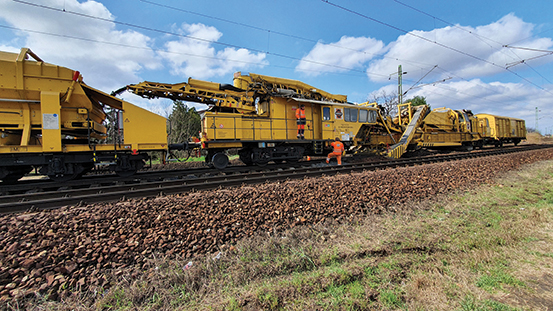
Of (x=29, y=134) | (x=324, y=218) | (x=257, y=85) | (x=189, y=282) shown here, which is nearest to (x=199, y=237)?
(x=189, y=282)

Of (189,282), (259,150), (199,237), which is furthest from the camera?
(259,150)

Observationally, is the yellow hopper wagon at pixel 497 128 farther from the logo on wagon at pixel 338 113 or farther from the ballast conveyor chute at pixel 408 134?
the logo on wagon at pixel 338 113

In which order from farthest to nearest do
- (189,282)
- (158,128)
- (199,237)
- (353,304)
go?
(158,128) → (199,237) → (189,282) → (353,304)

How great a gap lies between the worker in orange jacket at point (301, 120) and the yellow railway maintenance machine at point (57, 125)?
20.9 ft

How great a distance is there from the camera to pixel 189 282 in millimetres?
3070

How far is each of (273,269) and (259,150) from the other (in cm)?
776

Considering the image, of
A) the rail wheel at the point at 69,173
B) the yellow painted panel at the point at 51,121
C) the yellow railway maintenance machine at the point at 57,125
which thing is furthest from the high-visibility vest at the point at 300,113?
the yellow painted panel at the point at 51,121

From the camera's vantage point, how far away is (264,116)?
36.5ft

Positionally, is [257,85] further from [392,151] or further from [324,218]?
[392,151]

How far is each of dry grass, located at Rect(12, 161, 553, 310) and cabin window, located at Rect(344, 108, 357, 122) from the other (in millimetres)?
9095

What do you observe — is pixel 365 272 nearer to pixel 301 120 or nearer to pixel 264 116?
pixel 264 116

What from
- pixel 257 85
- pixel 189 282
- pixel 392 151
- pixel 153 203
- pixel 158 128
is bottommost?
pixel 189 282

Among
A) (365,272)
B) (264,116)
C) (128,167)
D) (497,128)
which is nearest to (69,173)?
(128,167)

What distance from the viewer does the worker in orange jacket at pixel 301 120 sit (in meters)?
11.8
